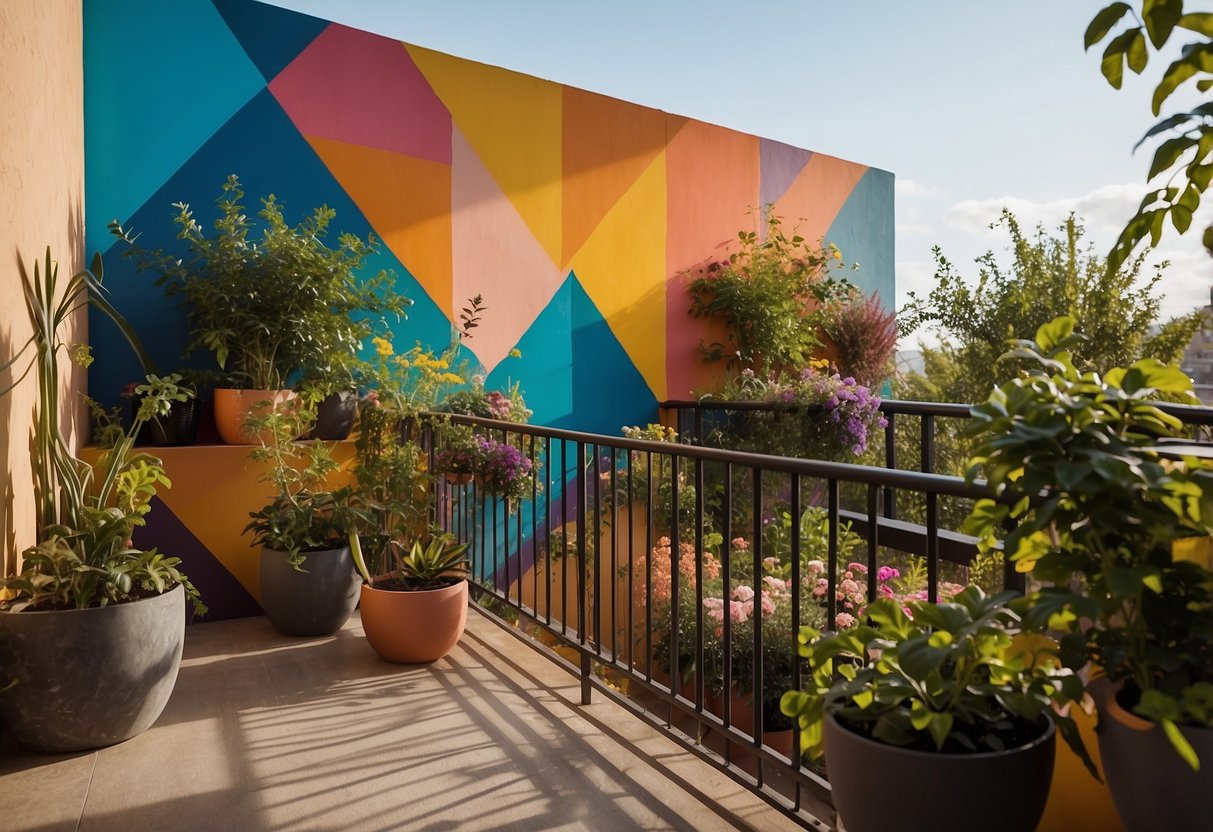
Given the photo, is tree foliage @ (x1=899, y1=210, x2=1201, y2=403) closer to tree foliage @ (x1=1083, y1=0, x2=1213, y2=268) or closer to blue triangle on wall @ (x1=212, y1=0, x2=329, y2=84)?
blue triangle on wall @ (x1=212, y1=0, x2=329, y2=84)

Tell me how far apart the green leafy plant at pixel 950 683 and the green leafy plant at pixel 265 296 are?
2858 mm

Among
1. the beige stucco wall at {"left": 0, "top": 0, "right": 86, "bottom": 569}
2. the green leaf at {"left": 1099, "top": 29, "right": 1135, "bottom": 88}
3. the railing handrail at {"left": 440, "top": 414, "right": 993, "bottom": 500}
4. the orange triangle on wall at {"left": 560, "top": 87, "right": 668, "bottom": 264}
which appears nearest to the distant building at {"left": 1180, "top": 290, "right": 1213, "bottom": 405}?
the orange triangle on wall at {"left": 560, "top": 87, "right": 668, "bottom": 264}

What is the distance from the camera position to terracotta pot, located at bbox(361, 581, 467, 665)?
2.73m

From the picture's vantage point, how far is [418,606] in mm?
2734

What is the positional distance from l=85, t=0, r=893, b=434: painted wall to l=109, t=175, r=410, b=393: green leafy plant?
0.67ft

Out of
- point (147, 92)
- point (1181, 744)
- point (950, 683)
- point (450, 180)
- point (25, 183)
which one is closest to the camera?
Result: point (1181, 744)

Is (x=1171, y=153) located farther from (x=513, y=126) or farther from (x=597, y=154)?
(x=597, y=154)

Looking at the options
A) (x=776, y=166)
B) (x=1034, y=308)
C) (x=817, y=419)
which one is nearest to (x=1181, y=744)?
(x=817, y=419)

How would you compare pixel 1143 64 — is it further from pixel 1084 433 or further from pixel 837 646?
pixel 837 646

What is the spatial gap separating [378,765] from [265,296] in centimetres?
208

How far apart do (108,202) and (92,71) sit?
0.55m

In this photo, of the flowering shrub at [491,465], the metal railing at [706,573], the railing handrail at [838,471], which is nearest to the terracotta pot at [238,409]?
the metal railing at [706,573]

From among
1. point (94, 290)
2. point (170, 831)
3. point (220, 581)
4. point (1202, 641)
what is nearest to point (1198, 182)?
point (1202, 641)

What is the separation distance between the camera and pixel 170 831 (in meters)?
1.71
